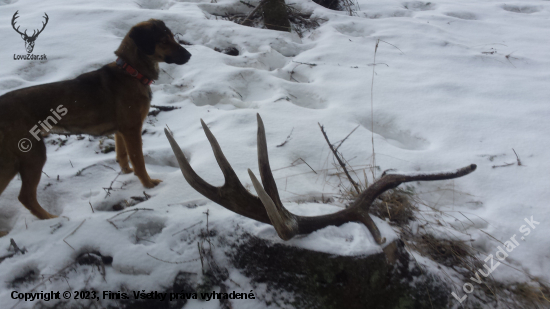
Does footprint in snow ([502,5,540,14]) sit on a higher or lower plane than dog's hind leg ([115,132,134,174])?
higher

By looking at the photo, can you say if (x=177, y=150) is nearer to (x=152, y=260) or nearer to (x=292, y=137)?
(x=152, y=260)

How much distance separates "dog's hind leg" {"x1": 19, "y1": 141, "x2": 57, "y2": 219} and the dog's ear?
997mm

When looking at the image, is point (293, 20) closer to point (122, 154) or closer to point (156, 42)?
point (156, 42)

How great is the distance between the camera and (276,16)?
4.75 m

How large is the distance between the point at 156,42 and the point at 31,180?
1.32 metres

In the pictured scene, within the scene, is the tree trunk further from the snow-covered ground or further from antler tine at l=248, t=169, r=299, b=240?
antler tine at l=248, t=169, r=299, b=240

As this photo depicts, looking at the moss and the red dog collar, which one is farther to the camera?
the red dog collar

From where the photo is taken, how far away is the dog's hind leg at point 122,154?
234cm

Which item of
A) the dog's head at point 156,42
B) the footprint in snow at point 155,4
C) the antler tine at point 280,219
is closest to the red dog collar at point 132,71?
the dog's head at point 156,42

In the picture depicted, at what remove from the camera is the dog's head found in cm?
232

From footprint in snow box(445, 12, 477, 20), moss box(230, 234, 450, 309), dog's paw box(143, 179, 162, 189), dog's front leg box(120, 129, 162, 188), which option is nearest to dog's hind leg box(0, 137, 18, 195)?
dog's front leg box(120, 129, 162, 188)

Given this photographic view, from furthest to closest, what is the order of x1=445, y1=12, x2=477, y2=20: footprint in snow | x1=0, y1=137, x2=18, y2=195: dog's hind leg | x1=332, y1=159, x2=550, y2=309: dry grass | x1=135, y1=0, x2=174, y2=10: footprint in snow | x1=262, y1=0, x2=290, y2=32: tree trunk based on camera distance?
1. x1=135, y1=0, x2=174, y2=10: footprint in snow
2. x1=445, y1=12, x2=477, y2=20: footprint in snow
3. x1=262, y1=0, x2=290, y2=32: tree trunk
4. x1=0, y1=137, x2=18, y2=195: dog's hind leg
5. x1=332, y1=159, x2=550, y2=309: dry grass

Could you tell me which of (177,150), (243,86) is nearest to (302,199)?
(177,150)

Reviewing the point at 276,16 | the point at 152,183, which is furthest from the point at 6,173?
the point at 276,16
